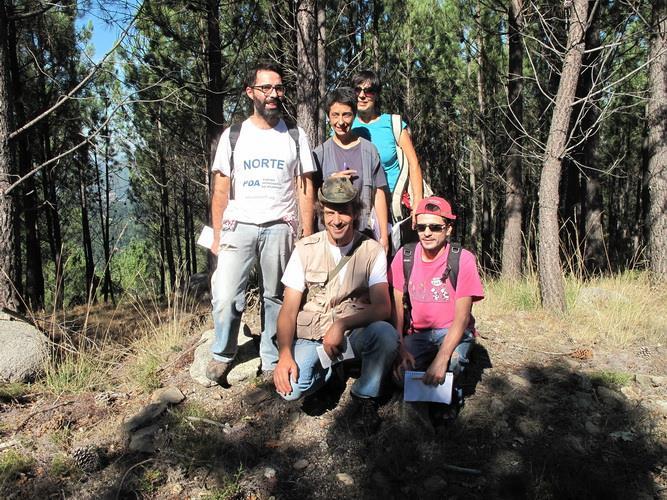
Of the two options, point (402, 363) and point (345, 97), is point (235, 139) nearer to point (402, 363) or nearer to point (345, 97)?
point (345, 97)

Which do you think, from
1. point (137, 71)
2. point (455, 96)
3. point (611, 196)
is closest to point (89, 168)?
point (137, 71)

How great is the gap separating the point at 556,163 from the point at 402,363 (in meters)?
2.69

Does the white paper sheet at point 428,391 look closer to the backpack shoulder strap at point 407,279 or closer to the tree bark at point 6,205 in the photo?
the backpack shoulder strap at point 407,279

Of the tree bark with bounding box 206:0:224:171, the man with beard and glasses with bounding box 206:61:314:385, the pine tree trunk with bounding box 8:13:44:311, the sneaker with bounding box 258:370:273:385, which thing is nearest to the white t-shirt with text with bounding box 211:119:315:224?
the man with beard and glasses with bounding box 206:61:314:385

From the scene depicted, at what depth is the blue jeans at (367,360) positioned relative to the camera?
96.7 inches

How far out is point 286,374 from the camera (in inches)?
94.8

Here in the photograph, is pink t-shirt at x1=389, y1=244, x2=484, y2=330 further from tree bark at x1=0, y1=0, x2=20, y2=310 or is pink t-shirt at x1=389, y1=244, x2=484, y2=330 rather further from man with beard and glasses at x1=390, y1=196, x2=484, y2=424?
tree bark at x1=0, y1=0, x2=20, y2=310

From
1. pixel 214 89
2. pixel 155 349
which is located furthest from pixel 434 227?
pixel 214 89

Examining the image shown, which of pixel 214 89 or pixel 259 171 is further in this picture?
pixel 214 89

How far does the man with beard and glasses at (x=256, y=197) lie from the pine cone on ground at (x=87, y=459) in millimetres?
794

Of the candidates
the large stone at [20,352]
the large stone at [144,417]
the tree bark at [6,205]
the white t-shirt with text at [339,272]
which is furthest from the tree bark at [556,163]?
the tree bark at [6,205]

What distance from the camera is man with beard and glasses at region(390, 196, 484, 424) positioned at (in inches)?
102

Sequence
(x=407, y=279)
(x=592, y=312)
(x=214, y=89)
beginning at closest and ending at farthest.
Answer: (x=407, y=279), (x=592, y=312), (x=214, y=89)

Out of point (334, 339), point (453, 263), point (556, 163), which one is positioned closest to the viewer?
point (334, 339)
